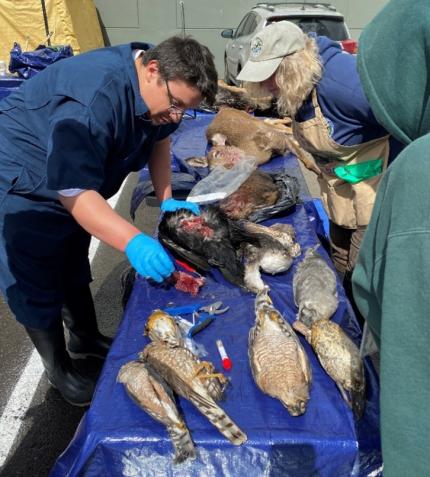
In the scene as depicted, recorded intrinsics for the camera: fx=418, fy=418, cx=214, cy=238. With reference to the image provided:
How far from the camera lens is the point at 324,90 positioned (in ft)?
7.44

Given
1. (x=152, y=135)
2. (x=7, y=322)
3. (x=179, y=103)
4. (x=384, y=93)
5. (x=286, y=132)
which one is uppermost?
(x=384, y=93)

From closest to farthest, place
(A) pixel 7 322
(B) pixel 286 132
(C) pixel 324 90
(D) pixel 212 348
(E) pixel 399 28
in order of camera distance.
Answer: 1. (E) pixel 399 28
2. (D) pixel 212 348
3. (C) pixel 324 90
4. (A) pixel 7 322
5. (B) pixel 286 132

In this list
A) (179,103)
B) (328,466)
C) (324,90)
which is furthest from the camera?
(324,90)

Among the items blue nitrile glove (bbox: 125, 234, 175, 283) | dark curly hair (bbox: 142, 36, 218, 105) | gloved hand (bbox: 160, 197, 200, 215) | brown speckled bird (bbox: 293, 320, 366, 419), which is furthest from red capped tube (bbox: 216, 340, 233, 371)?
dark curly hair (bbox: 142, 36, 218, 105)

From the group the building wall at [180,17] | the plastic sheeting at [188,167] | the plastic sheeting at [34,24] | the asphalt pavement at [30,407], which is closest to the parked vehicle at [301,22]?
the building wall at [180,17]

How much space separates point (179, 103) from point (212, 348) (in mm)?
1020

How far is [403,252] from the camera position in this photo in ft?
1.88

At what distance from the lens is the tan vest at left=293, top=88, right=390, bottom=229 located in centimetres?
235

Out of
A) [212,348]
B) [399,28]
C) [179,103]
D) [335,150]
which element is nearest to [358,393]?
[212,348]

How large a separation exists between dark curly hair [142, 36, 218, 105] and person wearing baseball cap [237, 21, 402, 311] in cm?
67

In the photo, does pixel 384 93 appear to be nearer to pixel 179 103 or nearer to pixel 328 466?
pixel 328 466

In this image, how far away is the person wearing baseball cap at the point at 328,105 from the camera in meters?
2.22

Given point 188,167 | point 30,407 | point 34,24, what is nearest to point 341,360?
point 30,407

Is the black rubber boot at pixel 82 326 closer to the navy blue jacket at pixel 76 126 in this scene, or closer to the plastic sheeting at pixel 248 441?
the navy blue jacket at pixel 76 126
